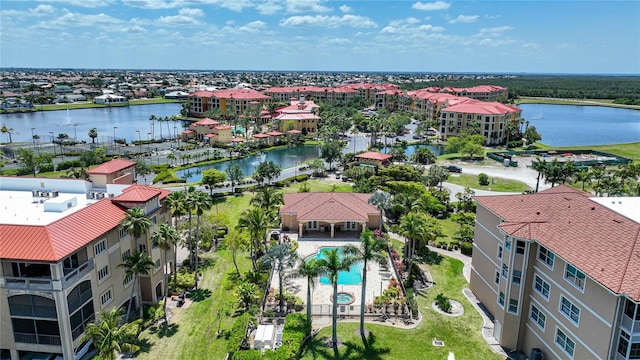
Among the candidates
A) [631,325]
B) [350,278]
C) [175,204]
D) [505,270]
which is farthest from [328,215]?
[631,325]

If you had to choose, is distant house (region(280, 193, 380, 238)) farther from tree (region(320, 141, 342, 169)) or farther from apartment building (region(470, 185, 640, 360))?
tree (region(320, 141, 342, 169))

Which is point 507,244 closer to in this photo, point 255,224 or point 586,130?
point 255,224

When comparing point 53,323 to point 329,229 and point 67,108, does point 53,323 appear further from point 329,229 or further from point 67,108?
point 67,108

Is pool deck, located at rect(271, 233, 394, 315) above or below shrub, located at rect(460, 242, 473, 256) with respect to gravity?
below

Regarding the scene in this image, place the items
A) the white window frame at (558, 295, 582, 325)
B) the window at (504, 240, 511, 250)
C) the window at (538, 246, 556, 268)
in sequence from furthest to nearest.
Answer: the window at (504, 240, 511, 250), the window at (538, 246, 556, 268), the white window frame at (558, 295, 582, 325)

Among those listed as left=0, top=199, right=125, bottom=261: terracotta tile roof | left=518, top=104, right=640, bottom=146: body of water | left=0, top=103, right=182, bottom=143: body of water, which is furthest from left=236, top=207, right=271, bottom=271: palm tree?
left=518, top=104, right=640, bottom=146: body of water

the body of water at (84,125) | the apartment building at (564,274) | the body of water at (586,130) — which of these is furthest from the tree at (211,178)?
the body of water at (586,130)
